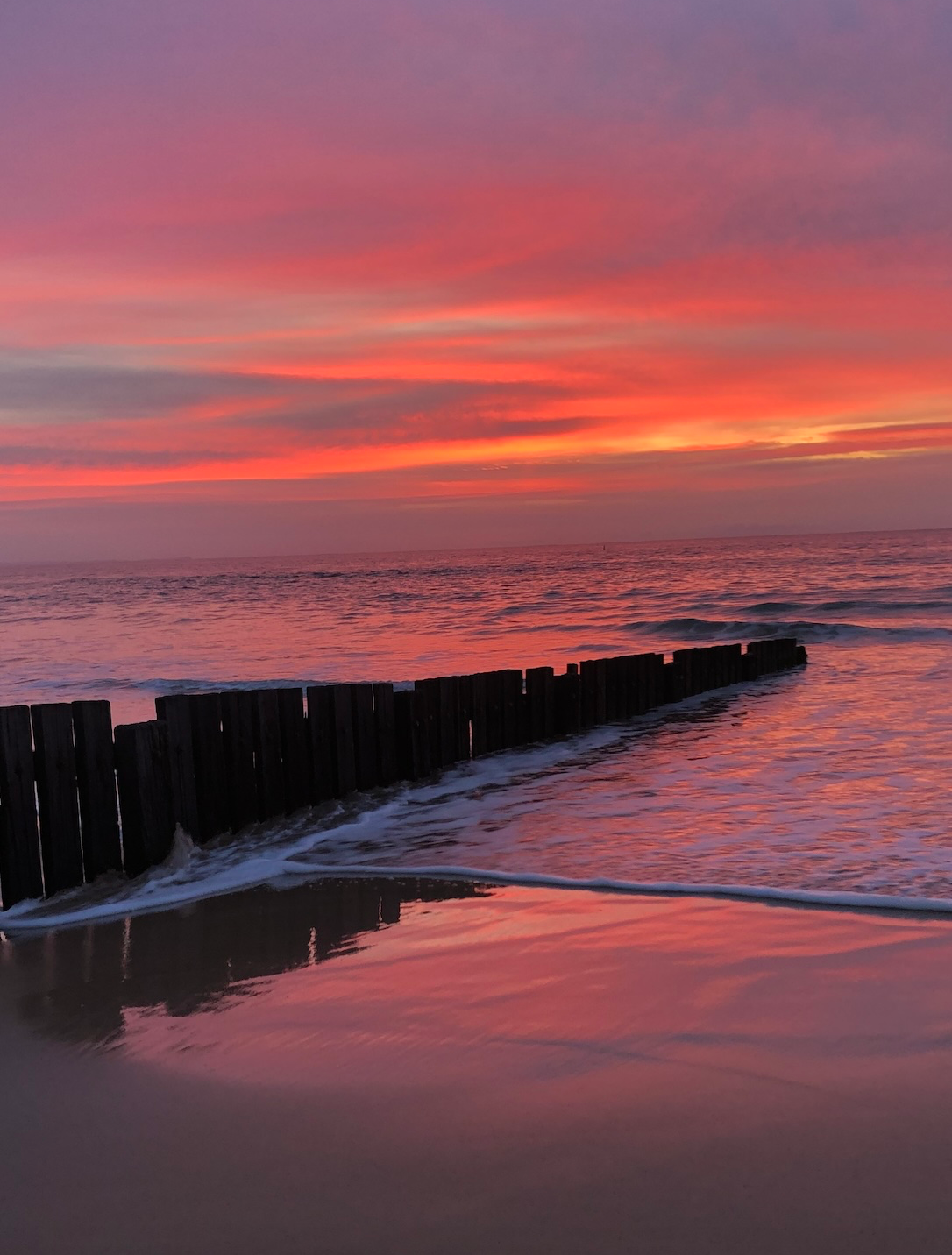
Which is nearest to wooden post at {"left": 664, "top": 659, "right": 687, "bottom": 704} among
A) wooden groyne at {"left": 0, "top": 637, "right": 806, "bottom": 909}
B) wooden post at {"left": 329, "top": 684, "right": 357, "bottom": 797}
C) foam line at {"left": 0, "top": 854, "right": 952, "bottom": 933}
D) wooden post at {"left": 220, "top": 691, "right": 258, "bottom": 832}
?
wooden groyne at {"left": 0, "top": 637, "right": 806, "bottom": 909}

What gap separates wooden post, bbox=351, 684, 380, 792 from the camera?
8469mm

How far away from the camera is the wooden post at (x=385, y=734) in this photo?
345 inches

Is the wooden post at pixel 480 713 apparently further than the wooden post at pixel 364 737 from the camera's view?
Yes

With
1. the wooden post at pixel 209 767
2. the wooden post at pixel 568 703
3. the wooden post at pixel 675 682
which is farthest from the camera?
the wooden post at pixel 675 682

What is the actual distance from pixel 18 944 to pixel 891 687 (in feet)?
43.2

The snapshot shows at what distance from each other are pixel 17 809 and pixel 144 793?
807 millimetres

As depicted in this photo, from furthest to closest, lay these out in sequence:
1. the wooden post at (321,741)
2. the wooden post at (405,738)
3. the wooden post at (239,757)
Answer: the wooden post at (405,738) < the wooden post at (321,741) < the wooden post at (239,757)

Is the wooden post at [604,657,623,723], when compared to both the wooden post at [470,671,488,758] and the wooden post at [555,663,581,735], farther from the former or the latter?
the wooden post at [470,671,488,758]

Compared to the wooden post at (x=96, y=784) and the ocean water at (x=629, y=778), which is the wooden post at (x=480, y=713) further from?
the wooden post at (x=96, y=784)

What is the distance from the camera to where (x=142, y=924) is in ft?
18.2

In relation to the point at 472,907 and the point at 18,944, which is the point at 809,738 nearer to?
the point at 472,907

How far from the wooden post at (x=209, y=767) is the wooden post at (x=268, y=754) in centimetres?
33

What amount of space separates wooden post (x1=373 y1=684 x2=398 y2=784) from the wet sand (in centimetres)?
354

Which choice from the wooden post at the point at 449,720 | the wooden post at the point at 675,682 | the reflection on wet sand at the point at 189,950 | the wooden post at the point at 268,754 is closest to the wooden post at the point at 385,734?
the wooden post at the point at 449,720
